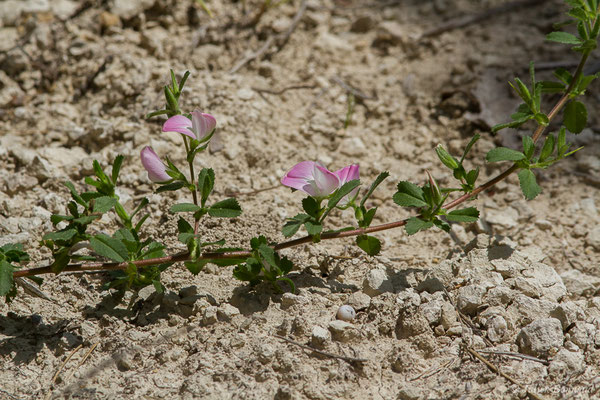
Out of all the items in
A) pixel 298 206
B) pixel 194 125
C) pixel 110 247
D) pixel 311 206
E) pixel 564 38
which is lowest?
pixel 298 206

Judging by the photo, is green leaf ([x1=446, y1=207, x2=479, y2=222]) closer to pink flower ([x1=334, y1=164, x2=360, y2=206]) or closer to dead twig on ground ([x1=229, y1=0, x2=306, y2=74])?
pink flower ([x1=334, y1=164, x2=360, y2=206])

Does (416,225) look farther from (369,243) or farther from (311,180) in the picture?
(311,180)

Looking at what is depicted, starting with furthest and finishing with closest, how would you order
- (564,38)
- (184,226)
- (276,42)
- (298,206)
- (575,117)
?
(276,42) < (298,206) < (575,117) < (564,38) < (184,226)

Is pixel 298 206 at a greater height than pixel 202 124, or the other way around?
pixel 202 124

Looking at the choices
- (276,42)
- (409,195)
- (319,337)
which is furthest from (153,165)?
(276,42)

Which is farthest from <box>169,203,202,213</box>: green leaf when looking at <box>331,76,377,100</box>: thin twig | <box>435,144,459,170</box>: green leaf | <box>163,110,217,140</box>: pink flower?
<box>331,76,377,100</box>: thin twig
